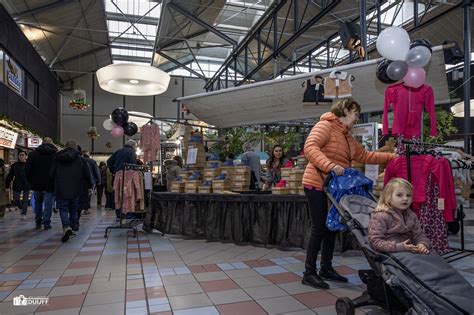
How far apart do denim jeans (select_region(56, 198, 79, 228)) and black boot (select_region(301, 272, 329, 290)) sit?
3.55 meters

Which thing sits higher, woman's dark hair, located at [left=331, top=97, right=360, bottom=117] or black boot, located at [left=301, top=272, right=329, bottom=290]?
woman's dark hair, located at [left=331, top=97, right=360, bottom=117]

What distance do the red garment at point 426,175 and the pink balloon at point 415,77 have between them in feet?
2.78

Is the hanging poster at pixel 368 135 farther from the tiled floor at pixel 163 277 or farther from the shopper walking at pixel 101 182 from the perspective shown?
the shopper walking at pixel 101 182

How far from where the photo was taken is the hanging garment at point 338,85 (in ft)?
13.5

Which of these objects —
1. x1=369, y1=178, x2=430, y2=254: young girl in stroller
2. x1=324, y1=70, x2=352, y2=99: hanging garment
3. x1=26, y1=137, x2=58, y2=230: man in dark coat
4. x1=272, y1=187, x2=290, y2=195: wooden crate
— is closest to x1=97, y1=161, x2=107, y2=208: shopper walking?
x1=26, y1=137, x2=58, y2=230: man in dark coat

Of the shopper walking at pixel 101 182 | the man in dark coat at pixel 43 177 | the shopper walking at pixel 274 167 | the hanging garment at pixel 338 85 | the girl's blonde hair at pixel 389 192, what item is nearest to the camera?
the girl's blonde hair at pixel 389 192

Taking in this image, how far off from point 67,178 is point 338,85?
12.5ft

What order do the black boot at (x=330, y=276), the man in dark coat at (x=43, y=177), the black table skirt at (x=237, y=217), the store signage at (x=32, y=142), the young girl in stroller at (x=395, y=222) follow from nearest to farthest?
the young girl in stroller at (x=395, y=222) < the black boot at (x=330, y=276) < the black table skirt at (x=237, y=217) < the man in dark coat at (x=43, y=177) < the store signage at (x=32, y=142)

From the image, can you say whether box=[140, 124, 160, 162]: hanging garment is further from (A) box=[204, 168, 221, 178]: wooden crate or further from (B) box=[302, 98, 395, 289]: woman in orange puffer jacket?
(B) box=[302, 98, 395, 289]: woman in orange puffer jacket

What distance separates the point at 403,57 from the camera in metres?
3.45

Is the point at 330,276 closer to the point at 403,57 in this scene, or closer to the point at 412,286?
the point at 412,286

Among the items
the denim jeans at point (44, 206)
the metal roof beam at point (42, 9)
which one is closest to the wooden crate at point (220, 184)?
the denim jeans at point (44, 206)

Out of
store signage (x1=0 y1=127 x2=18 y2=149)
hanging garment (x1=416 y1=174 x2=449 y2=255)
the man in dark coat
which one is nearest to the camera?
hanging garment (x1=416 y1=174 x2=449 y2=255)

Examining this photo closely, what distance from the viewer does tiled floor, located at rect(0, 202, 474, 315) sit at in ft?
7.90
